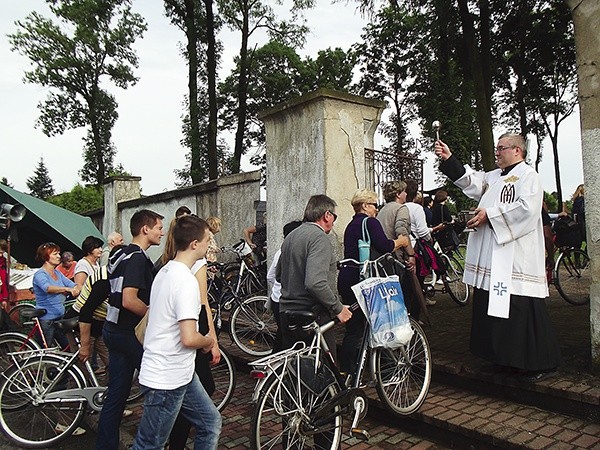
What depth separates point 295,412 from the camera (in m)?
3.57

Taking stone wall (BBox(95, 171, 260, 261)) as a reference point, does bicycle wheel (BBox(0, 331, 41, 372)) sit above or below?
below

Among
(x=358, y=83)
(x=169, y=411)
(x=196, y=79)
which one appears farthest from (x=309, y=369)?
(x=358, y=83)

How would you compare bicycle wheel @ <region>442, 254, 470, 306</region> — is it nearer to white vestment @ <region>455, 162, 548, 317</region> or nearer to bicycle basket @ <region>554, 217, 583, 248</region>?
bicycle basket @ <region>554, 217, 583, 248</region>

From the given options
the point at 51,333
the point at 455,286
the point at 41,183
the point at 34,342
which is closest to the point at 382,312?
the point at 34,342

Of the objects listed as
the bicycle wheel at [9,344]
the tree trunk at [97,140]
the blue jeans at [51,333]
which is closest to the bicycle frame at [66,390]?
the blue jeans at [51,333]

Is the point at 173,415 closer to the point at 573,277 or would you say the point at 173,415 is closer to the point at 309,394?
the point at 309,394

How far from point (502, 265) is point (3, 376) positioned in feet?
14.2

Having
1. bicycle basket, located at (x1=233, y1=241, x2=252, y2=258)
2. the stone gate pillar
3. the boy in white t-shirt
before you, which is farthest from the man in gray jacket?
bicycle basket, located at (x1=233, y1=241, x2=252, y2=258)

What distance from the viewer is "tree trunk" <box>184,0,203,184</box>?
66.0 ft

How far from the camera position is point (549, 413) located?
159 inches

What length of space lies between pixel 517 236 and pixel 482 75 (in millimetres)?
11495

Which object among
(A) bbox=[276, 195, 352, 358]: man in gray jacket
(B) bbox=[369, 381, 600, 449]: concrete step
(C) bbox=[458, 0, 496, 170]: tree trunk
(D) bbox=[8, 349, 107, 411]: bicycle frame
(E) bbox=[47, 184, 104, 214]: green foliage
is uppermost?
(C) bbox=[458, 0, 496, 170]: tree trunk

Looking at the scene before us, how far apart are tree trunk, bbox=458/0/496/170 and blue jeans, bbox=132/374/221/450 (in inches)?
463

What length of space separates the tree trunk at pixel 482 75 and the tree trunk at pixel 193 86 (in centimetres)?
1009
